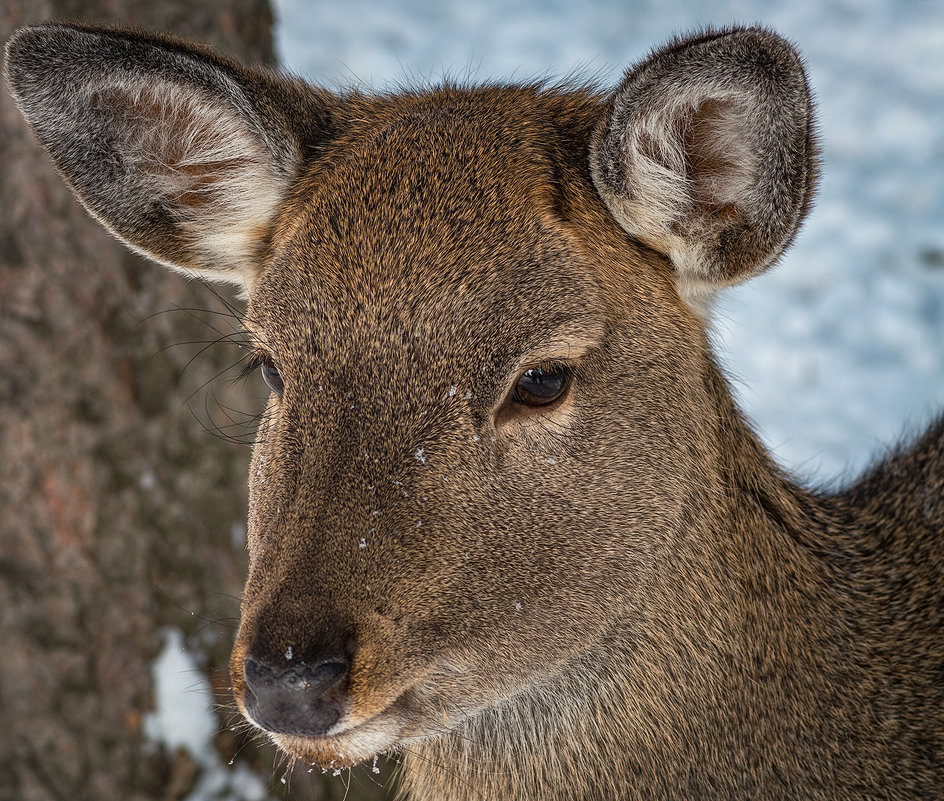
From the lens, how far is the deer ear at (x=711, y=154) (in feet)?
7.69

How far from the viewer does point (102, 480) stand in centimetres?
415

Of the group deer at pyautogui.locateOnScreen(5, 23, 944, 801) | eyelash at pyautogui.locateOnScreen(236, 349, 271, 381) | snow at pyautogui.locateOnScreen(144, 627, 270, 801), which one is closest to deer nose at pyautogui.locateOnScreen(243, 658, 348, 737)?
deer at pyautogui.locateOnScreen(5, 23, 944, 801)

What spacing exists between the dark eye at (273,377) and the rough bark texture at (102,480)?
4.66ft

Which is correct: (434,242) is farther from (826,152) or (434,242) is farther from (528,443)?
(826,152)

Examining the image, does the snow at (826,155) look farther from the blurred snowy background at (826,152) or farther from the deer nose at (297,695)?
the deer nose at (297,695)

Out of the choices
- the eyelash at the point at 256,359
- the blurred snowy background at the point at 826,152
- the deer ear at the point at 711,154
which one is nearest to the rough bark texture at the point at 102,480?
the eyelash at the point at 256,359

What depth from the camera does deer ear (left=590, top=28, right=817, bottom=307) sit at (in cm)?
234

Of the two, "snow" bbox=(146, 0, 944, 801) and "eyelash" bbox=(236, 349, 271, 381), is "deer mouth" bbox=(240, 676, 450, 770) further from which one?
"snow" bbox=(146, 0, 944, 801)

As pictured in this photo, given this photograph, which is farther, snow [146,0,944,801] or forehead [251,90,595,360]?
snow [146,0,944,801]

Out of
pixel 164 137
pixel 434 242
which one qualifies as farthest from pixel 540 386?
pixel 164 137

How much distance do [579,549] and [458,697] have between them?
0.45 m

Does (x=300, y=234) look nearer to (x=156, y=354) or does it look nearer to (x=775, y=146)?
(x=775, y=146)

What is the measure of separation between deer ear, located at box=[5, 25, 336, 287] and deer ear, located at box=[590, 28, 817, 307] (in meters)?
0.94

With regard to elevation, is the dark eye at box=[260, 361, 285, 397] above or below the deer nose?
above
